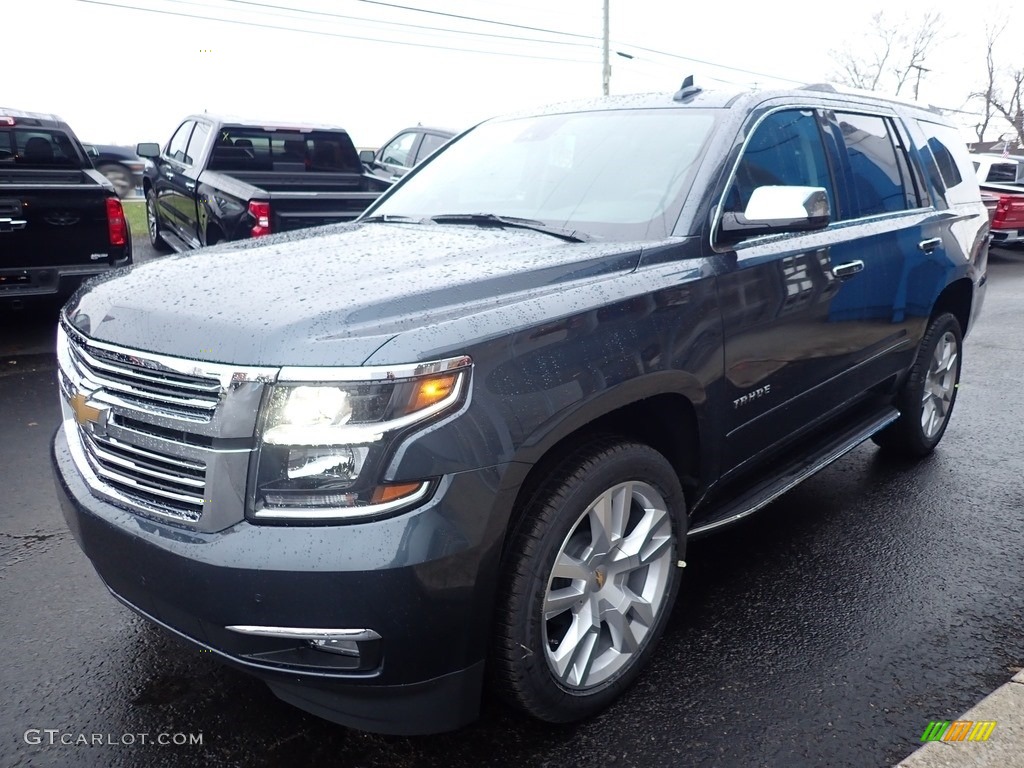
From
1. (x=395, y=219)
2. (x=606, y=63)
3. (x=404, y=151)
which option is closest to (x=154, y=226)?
(x=404, y=151)

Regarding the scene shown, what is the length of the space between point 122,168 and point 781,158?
21.6 m

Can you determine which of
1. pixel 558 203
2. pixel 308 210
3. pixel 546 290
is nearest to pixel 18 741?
pixel 546 290

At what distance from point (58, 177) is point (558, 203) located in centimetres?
587

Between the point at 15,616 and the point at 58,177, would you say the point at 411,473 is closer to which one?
the point at 15,616

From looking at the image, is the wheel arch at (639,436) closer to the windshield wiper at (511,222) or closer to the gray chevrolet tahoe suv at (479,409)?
the gray chevrolet tahoe suv at (479,409)

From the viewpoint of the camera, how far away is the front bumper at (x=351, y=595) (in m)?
1.93

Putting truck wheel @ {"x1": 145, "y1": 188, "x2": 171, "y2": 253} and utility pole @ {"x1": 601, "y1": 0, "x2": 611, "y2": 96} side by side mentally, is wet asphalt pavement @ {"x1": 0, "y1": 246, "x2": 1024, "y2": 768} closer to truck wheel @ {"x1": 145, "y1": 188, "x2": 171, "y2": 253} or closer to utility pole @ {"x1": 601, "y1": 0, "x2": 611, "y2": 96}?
truck wheel @ {"x1": 145, "y1": 188, "x2": 171, "y2": 253}

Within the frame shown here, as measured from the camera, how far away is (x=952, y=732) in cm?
247

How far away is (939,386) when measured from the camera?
479 cm

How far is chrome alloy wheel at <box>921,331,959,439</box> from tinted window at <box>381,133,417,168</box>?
818 centimetres

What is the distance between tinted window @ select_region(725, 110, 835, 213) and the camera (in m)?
3.08

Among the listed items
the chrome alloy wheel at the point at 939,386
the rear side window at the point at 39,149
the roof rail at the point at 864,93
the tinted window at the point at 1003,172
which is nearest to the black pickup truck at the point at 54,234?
the rear side window at the point at 39,149

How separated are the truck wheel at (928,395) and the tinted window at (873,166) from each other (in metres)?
0.84

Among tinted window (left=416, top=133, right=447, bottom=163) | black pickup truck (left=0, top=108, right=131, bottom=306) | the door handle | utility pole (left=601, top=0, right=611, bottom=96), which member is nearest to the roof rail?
the door handle
